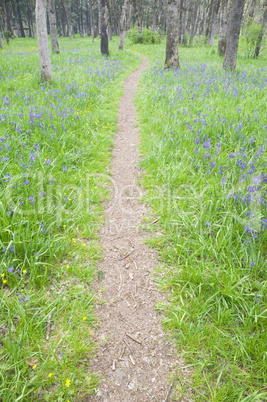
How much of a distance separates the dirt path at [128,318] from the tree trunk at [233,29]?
9.03 m

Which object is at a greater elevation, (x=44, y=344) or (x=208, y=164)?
(x=208, y=164)

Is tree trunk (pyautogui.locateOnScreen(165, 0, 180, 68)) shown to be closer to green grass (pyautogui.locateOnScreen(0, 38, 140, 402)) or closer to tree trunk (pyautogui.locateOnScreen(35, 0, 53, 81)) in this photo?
tree trunk (pyautogui.locateOnScreen(35, 0, 53, 81))

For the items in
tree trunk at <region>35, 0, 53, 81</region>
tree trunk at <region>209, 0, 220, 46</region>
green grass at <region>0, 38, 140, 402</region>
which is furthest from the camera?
tree trunk at <region>209, 0, 220, 46</region>

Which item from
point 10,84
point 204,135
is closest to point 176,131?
point 204,135

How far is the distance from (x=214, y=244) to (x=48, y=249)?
1.99m

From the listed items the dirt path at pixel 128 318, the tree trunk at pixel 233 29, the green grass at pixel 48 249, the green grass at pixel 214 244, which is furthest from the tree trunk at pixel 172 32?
the dirt path at pixel 128 318

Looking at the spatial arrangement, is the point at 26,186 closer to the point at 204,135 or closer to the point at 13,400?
the point at 13,400

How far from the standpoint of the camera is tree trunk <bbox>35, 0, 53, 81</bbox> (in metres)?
7.36

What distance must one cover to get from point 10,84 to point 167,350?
28.8 ft

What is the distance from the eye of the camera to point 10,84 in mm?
7938

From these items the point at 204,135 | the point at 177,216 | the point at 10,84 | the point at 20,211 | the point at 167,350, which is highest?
the point at 10,84

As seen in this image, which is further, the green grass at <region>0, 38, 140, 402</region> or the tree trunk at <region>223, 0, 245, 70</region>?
the tree trunk at <region>223, 0, 245, 70</region>

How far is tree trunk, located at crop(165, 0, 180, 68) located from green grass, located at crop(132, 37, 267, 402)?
22.6ft

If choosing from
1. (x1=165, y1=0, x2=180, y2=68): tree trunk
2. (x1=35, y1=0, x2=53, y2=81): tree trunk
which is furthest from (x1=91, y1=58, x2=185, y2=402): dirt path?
(x1=165, y1=0, x2=180, y2=68): tree trunk
